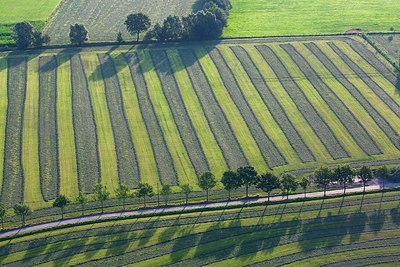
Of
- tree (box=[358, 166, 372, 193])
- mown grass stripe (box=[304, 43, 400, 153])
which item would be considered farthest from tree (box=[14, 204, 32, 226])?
mown grass stripe (box=[304, 43, 400, 153])

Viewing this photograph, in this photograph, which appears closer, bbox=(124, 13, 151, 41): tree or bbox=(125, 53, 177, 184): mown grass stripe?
bbox=(125, 53, 177, 184): mown grass stripe

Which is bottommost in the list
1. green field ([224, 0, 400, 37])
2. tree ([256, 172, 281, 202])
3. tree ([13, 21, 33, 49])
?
tree ([256, 172, 281, 202])

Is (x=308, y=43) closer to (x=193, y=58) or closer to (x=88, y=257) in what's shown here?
(x=193, y=58)

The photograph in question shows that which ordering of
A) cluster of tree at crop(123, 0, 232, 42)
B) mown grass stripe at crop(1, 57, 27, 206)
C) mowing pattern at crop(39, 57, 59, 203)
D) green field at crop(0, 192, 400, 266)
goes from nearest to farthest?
1. green field at crop(0, 192, 400, 266)
2. mown grass stripe at crop(1, 57, 27, 206)
3. mowing pattern at crop(39, 57, 59, 203)
4. cluster of tree at crop(123, 0, 232, 42)

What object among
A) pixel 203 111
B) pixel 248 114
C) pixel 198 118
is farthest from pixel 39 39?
pixel 248 114

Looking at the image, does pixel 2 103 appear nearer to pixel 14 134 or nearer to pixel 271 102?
pixel 14 134

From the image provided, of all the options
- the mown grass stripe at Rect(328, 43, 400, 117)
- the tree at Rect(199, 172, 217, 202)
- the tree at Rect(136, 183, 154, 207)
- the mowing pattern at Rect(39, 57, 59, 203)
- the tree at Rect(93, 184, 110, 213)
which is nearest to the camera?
the tree at Rect(93, 184, 110, 213)

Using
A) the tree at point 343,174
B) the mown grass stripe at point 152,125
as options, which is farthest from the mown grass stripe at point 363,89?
the mown grass stripe at point 152,125

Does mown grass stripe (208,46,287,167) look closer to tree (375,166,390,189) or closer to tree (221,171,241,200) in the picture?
tree (221,171,241,200)
